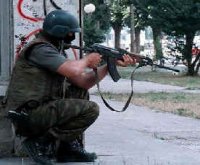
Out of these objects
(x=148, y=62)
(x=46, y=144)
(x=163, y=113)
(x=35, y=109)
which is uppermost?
(x=148, y=62)

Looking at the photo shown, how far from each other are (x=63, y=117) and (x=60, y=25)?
0.81 meters

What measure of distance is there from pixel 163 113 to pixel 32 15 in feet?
18.9

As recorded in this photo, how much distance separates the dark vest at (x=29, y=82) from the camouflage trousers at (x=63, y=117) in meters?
0.12

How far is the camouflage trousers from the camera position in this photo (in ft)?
18.2

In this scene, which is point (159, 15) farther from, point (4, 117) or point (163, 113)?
point (4, 117)

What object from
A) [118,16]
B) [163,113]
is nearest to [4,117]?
[163,113]

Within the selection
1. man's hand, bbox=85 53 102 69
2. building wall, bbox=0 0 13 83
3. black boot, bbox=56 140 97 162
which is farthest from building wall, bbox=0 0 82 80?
man's hand, bbox=85 53 102 69

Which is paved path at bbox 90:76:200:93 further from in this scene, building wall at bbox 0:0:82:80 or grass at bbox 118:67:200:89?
building wall at bbox 0:0:82:80

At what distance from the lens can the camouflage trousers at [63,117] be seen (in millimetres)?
5543

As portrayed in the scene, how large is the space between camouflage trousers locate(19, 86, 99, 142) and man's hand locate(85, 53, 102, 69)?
440 mm

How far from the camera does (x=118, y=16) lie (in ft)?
168

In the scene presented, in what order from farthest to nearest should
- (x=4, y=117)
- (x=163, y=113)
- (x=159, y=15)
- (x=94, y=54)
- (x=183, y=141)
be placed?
(x=159, y=15), (x=163, y=113), (x=183, y=141), (x=4, y=117), (x=94, y=54)

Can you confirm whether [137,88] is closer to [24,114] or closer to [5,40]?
[5,40]

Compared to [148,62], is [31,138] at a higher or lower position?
lower
